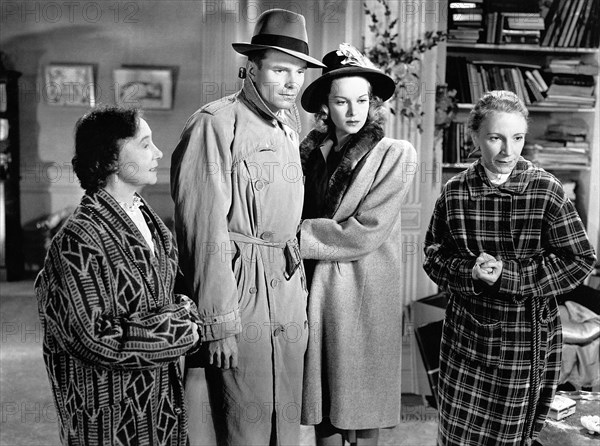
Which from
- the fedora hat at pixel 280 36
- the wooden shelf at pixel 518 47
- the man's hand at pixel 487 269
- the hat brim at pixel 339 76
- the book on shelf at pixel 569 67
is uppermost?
the wooden shelf at pixel 518 47

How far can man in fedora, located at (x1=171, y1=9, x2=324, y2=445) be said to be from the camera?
2055 millimetres

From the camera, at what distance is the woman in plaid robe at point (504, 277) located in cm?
216

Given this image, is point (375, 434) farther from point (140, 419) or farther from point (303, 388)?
point (140, 419)

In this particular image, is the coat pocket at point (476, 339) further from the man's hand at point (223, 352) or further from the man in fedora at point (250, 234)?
the man's hand at point (223, 352)

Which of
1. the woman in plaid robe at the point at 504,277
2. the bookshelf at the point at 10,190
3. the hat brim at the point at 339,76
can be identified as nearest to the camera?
the woman in plaid robe at the point at 504,277

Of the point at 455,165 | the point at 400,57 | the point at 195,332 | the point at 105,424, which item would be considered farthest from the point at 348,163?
the point at 455,165

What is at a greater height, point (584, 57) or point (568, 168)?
point (584, 57)

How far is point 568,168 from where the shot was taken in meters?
4.64

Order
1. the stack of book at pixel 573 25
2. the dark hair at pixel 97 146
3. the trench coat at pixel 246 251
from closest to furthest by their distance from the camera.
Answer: the dark hair at pixel 97 146 < the trench coat at pixel 246 251 < the stack of book at pixel 573 25

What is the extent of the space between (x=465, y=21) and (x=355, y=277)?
101 inches

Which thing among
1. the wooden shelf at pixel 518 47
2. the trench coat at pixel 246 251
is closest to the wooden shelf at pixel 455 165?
the wooden shelf at pixel 518 47

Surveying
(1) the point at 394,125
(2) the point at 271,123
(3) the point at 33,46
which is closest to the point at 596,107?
(1) the point at 394,125

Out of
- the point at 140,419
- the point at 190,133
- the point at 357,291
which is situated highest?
the point at 190,133

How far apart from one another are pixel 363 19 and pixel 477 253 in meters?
1.90
